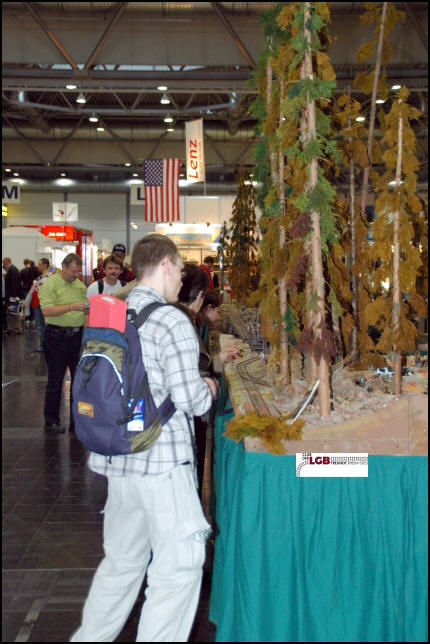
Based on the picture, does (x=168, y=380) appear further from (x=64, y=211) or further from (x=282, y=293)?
(x=64, y=211)

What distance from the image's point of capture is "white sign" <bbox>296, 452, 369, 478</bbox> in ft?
7.78

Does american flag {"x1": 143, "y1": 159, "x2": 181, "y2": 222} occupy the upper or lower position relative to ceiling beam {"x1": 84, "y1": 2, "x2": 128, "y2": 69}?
lower

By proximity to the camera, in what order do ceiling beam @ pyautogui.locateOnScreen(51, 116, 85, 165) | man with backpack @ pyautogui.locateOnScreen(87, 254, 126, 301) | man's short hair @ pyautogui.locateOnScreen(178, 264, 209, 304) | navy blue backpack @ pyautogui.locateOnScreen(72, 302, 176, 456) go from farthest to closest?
ceiling beam @ pyautogui.locateOnScreen(51, 116, 85, 165), man with backpack @ pyautogui.locateOnScreen(87, 254, 126, 301), man's short hair @ pyautogui.locateOnScreen(178, 264, 209, 304), navy blue backpack @ pyautogui.locateOnScreen(72, 302, 176, 456)

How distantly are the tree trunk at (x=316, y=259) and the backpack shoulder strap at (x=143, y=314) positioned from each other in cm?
88

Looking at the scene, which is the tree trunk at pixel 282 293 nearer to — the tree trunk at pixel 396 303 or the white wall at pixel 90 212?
the tree trunk at pixel 396 303

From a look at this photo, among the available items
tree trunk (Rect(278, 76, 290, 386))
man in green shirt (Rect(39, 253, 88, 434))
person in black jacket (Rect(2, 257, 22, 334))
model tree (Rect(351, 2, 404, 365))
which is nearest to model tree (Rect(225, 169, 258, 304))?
man in green shirt (Rect(39, 253, 88, 434))

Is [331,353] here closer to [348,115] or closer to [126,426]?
[126,426]

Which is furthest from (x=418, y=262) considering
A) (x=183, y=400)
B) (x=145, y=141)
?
(x=145, y=141)

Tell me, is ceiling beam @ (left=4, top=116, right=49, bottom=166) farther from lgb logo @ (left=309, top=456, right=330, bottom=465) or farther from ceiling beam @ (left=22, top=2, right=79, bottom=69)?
lgb logo @ (left=309, top=456, right=330, bottom=465)

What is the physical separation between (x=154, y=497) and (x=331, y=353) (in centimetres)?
102

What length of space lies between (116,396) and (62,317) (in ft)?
12.4

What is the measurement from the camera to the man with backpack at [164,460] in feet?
6.81

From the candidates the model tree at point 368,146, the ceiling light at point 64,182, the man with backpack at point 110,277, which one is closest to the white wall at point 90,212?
the ceiling light at point 64,182

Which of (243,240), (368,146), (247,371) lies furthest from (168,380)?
(243,240)
